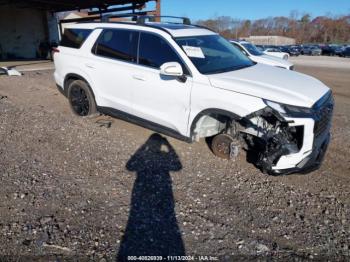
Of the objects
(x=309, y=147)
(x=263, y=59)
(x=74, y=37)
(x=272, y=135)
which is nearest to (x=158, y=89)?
(x=272, y=135)

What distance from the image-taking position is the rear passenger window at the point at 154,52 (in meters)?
4.54

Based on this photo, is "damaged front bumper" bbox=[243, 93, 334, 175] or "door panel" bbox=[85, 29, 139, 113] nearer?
"damaged front bumper" bbox=[243, 93, 334, 175]

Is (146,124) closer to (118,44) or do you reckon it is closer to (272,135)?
(118,44)

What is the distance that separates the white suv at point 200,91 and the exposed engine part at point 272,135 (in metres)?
0.01

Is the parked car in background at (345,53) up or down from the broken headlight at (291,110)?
up

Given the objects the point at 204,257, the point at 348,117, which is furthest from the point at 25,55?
the point at 204,257

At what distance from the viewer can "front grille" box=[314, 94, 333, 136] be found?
11.8 ft

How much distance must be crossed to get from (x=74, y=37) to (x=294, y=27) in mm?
112779

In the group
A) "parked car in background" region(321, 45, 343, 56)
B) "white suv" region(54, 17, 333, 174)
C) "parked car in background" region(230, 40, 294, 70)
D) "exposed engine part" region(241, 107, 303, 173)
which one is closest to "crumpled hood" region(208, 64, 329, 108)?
"white suv" region(54, 17, 333, 174)

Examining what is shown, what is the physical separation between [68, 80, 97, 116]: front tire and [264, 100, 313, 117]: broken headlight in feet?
11.6

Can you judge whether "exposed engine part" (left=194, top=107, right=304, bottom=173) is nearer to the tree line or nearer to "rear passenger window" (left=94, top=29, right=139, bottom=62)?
"rear passenger window" (left=94, top=29, right=139, bottom=62)

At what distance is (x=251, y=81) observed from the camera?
3.96 m

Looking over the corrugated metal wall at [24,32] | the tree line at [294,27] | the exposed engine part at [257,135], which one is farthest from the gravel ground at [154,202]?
the tree line at [294,27]

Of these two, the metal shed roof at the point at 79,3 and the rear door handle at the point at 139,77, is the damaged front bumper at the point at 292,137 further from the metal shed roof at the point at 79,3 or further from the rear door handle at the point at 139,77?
the metal shed roof at the point at 79,3
